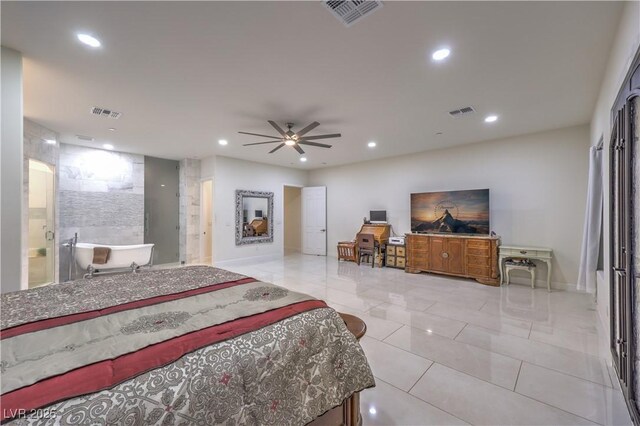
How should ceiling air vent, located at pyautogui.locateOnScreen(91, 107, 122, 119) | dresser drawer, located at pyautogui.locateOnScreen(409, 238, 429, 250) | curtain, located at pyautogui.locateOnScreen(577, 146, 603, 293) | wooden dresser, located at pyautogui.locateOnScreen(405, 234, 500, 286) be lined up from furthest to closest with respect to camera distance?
dresser drawer, located at pyautogui.locateOnScreen(409, 238, 429, 250) < wooden dresser, located at pyautogui.locateOnScreen(405, 234, 500, 286) < ceiling air vent, located at pyautogui.locateOnScreen(91, 107, 122, 119) < curtain, located at pyautogui.locateOnScreen(577, 146, 603, 293)

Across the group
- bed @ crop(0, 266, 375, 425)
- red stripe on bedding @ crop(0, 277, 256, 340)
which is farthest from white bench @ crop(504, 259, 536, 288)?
red stripe on bedding @ crop(0, 277, 256, 340)

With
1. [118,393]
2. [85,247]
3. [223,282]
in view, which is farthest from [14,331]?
[85,247]

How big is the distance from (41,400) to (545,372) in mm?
3225

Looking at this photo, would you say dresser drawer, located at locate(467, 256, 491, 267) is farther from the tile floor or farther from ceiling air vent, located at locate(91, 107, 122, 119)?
ceiling air vent, located at locate(91, 107, 122, 119)

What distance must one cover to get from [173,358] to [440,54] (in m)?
3.08

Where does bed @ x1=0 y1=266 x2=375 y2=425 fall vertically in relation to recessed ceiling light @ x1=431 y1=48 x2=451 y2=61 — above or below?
below

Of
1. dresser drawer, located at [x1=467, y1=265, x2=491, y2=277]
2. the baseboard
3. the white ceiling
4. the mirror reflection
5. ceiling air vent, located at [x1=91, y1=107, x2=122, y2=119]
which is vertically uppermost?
the white ceiling

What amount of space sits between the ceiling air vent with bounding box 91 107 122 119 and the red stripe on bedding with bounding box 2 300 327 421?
4.09 metres

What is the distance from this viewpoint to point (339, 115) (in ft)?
13.3

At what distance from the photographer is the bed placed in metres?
0.86

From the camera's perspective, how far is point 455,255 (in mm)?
5340

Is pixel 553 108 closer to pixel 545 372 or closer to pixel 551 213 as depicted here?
pixel 551 213

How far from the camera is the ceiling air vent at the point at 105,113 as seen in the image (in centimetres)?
376

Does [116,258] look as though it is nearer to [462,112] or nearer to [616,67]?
[462,112]
